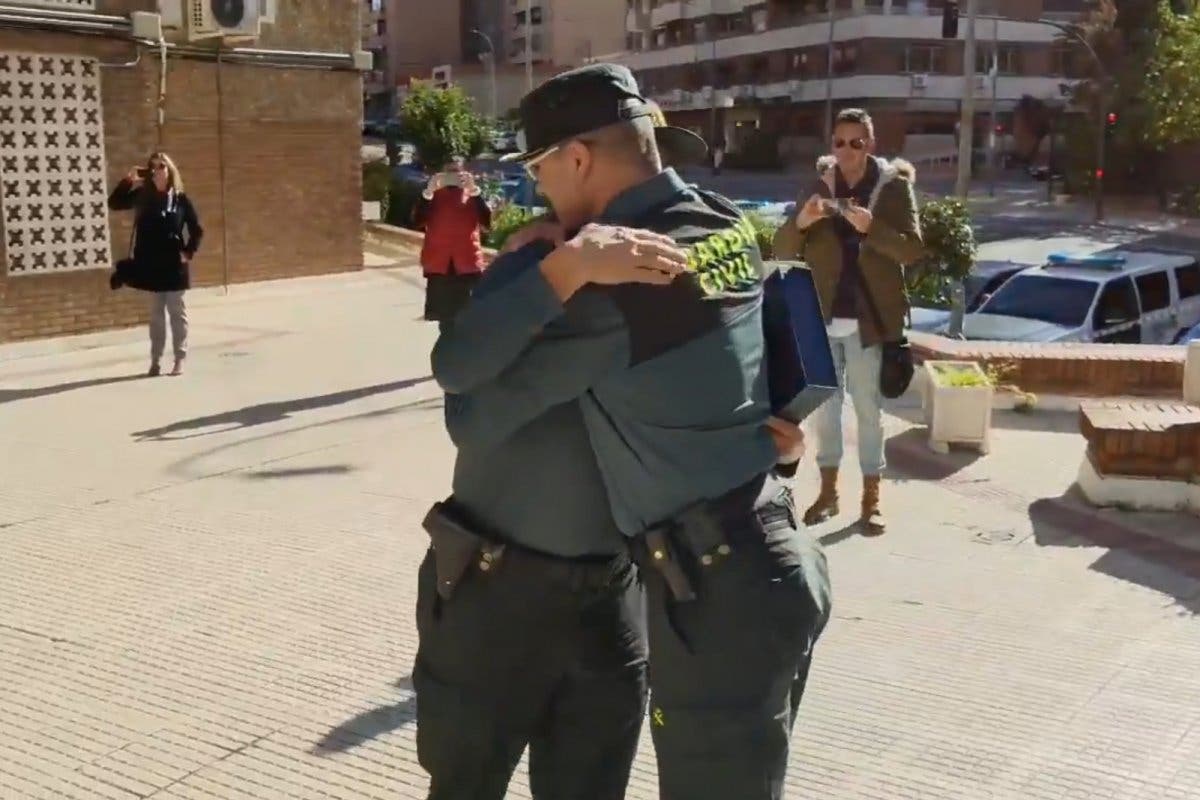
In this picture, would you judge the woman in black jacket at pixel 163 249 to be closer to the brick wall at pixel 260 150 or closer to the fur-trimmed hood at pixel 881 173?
the brick wall at pixel 260 150

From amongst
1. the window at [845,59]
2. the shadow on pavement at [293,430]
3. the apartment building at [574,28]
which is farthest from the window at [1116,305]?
the apartment building at [574,28]

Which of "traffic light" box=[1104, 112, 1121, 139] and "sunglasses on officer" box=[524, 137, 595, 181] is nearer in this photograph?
"sunglasses on officer" box=[524, 137, 595, 181]

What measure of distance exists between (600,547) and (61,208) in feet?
32.8

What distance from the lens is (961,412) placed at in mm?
7352

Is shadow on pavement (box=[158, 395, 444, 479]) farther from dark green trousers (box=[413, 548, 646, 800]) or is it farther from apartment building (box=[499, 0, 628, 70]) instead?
apartment building (box=[499, 0, 628, 70])

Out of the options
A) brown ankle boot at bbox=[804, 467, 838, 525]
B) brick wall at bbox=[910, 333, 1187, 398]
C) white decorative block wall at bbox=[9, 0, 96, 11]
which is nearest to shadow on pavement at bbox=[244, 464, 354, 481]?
brown ankle boot at bbox=[804, 467, 838, 525]

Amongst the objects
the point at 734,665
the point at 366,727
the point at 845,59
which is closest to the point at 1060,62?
the point at 845,59

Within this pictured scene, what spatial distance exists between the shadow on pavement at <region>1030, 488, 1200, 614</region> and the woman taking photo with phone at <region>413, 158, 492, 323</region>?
4.38 metres

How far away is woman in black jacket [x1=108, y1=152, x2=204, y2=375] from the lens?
31.0ft

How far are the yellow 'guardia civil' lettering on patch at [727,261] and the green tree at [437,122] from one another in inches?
912

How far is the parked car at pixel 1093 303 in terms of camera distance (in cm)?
1132

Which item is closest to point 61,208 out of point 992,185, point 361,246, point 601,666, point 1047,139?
point 361,246

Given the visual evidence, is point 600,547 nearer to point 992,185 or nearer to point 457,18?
point 992,185

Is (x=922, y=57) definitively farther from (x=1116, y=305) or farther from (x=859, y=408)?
(x=859, y=408)
